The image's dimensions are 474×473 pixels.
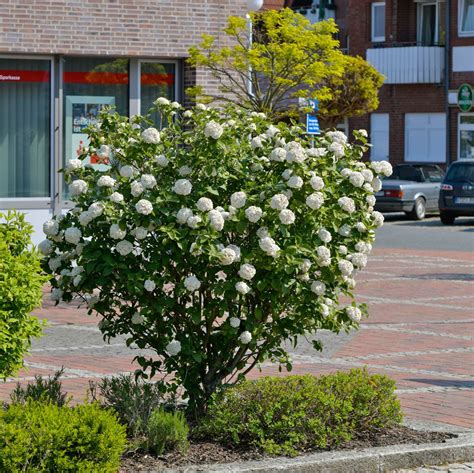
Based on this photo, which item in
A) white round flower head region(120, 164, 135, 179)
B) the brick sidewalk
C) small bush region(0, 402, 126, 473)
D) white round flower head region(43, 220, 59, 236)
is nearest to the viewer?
small bush region(0, 402, 126, 473)

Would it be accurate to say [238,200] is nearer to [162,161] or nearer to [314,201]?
[314,201]

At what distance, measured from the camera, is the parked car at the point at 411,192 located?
34.5 m

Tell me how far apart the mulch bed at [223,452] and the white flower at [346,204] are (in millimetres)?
1365

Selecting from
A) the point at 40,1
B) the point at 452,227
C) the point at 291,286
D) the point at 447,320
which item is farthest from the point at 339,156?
the point at 452,227

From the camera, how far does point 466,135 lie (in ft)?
147

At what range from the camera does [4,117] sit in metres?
18.4

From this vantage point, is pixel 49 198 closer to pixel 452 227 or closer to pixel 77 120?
pixel 77 120

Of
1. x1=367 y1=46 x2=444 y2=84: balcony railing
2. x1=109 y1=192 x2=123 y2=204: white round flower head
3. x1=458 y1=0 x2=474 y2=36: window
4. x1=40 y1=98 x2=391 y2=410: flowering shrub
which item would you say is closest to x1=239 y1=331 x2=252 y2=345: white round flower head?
x1=40 y1=98 x2=391 y2=410: flowering shrub

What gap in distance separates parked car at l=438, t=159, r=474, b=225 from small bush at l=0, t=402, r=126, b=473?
1065 inches

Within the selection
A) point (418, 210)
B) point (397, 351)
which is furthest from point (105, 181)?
point (418, 210)

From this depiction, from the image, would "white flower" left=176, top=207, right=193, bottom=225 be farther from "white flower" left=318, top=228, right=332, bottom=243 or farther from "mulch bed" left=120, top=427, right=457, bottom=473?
"mulch bed" left=120, top=427, right=457, bottom=473

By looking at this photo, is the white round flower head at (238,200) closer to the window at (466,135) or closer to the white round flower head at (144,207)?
the white round flower head at (144,207)

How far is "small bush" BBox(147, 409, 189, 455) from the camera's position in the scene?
7.12 m

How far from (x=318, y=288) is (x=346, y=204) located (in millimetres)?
531
